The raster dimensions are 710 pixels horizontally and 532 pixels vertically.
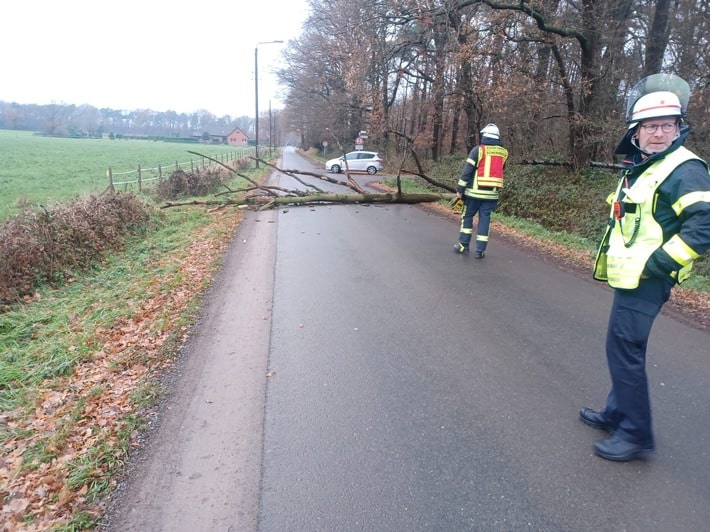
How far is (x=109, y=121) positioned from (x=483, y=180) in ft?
525

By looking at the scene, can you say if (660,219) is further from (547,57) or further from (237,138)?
(237,138)

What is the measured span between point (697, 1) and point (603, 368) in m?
16.4

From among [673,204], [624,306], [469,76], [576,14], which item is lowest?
[624,306]

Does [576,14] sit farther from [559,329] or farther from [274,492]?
[274,492]

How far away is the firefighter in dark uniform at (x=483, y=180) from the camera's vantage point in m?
7.57

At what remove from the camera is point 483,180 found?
7.63 metres

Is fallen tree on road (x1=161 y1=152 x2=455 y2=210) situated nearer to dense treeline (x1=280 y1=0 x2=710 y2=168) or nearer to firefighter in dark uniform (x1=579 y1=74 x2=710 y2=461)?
dense treeline (x1=280 y1=0 x2=710 y2=168)

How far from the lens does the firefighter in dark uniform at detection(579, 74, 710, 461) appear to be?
8.09ft

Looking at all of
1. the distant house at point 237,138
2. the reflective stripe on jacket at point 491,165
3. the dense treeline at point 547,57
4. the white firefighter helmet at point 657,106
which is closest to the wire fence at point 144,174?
the dense treeline at point 547,57

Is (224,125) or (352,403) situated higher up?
(224,125)

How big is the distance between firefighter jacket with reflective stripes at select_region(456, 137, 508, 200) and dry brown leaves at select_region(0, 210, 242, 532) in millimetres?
4847

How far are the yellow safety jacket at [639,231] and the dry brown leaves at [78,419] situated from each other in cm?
323

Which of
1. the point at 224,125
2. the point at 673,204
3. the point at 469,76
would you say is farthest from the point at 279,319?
the point at 224,125

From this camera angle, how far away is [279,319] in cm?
506
